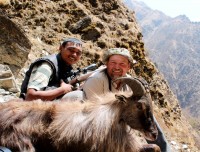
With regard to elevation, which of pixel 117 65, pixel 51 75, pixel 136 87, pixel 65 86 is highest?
pixel 117 65

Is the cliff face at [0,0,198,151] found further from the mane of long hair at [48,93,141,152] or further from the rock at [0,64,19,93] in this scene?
the mane of long hair at [48,93,141,152]

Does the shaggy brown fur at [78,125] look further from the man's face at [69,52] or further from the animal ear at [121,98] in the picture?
the man's face at [69,52]

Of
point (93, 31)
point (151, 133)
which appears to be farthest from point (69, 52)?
point (93, 31)

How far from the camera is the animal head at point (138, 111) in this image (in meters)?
4.31

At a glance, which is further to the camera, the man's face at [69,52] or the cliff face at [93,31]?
the cliff face at [93,31]

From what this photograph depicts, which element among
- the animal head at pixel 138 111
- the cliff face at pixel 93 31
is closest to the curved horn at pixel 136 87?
the animal head at pixel 138 111

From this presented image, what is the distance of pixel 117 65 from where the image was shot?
5.11 m

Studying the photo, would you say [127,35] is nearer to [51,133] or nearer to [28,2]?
[28,2]

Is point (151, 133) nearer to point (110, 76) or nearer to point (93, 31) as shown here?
point (110, 76)

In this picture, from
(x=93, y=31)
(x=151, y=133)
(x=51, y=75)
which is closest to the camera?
(x=151, y=133)

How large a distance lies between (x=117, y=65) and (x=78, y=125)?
123 centimetres

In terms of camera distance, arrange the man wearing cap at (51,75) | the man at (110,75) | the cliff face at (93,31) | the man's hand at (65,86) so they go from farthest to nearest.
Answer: the cliff face at (93,31) < the man's hand at (65,86) < the man at (110,75) < the man wearing cap at (51,75)

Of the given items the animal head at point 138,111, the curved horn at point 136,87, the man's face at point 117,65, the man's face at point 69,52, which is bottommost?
the animal head at point 138,111

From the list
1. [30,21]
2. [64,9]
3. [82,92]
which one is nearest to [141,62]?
[64,9]
